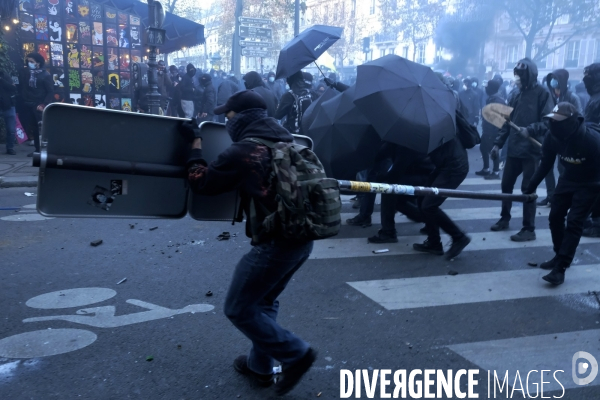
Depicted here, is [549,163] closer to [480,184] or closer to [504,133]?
[504,133]

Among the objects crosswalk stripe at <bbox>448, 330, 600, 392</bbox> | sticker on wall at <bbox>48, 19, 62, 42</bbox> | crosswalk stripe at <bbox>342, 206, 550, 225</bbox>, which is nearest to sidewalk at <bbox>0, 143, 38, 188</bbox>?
sticker on wall at <bbox>48, 19, 62, 42</bbox>

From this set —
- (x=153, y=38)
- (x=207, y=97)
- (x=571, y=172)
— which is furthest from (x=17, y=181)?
(x=571, y=172)

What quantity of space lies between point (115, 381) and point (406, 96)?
390 cm

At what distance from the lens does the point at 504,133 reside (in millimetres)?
7508

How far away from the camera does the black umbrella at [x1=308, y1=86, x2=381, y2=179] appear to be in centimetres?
650

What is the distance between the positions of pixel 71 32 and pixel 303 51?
391 inches

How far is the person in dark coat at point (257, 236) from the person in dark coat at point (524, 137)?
183 inches

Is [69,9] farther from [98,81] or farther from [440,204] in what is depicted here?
[440,204]

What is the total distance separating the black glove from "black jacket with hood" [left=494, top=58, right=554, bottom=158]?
5058 millimetres

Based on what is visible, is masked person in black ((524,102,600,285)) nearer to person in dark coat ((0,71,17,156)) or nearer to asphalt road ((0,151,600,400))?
asphalt road ((0,151,600,400))

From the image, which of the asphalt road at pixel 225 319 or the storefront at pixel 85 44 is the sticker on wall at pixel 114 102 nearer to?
the storefront at pixel 85 44

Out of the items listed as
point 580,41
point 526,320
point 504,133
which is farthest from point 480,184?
point 580,41

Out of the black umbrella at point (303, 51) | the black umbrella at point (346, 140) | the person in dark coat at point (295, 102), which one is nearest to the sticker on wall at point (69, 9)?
the person in dark coat at point (295, 102)

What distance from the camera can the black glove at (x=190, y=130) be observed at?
3.43m
